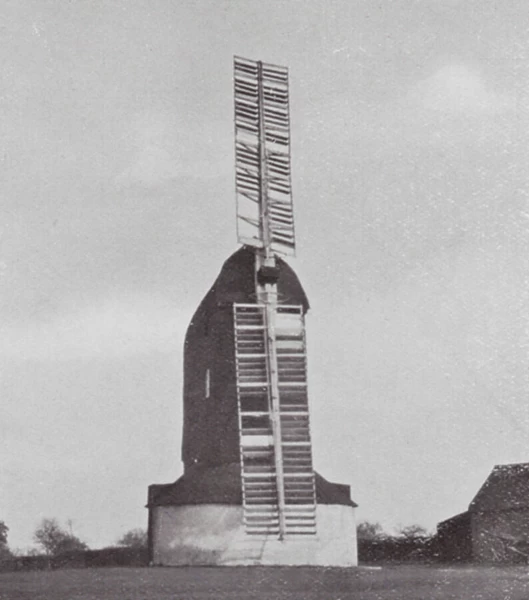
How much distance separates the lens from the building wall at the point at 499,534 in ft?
107

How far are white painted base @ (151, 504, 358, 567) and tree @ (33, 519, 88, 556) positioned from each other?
28.4 meters

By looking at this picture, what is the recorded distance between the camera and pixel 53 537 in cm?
5384

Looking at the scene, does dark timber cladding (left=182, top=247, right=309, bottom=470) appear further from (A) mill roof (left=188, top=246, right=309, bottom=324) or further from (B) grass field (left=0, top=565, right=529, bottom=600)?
(B) grass field (left=0, top=565, right=529, bottom=600)

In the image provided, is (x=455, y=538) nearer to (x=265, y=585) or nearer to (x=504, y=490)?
(x=504, y=490)

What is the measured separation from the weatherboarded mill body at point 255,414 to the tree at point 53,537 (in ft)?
93.9

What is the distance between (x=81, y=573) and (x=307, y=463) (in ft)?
16.3

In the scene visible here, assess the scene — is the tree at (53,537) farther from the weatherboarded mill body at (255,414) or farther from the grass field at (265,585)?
the grass field at (265,585)

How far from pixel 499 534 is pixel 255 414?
16051 mm

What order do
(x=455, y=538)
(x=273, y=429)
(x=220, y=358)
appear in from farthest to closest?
(x=455, y=538)
(x=220, y=358)
(x=273, y=429)

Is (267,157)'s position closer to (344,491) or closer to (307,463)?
(307,463)

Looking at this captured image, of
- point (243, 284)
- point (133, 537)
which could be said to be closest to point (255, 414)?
point (243, 284)

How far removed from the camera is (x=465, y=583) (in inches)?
679

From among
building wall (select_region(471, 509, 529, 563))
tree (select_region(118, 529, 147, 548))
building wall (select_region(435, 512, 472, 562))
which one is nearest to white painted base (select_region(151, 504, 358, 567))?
building wall (select_region(471, 509, 529, 563))

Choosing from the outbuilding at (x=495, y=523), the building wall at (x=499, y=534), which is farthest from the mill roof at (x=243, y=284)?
the building wall at (x=499, y=534)
